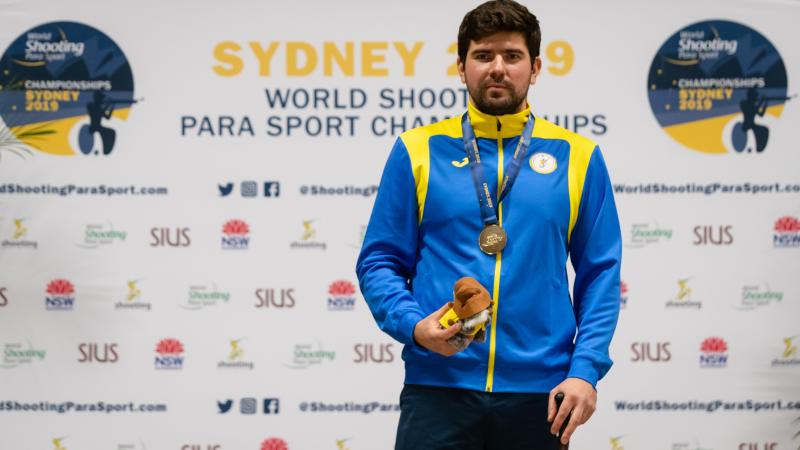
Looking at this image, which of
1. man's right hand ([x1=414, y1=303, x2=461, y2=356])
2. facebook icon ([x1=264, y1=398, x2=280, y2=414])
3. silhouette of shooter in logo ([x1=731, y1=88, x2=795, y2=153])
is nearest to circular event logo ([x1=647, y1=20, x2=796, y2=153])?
silhouette of shooter in logo ([x1=731, y1=88, x2=795, y2=153])

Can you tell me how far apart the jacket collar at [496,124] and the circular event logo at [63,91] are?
287 centimetres

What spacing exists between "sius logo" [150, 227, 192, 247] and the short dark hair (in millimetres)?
2760

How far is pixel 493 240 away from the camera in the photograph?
1.86m

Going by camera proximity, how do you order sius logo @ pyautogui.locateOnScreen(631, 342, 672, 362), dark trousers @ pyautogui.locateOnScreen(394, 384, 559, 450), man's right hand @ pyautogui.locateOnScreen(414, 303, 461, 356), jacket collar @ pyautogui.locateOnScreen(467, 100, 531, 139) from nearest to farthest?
man's right hand @ pyautogui.locateOnScreen(414, 303, 461, 356), dark trousers @ pyautogui.locateOnScreen(394, 384, 559, 450), jacket collar @ pyautogui.locateOnScreen(467, 100, 531, 139), sius logo @ pyautogui.locateOnScreen(631, 342, 672, 362)

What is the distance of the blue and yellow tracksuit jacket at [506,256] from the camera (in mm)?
1859

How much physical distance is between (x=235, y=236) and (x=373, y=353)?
818mm

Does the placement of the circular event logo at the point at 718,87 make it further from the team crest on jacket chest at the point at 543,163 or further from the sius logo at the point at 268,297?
the team crest on jacket chest at the point at 543,163

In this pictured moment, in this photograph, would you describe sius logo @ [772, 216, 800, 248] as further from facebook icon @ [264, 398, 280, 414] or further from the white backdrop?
facebook icon @ [264, 398, 280, 414]

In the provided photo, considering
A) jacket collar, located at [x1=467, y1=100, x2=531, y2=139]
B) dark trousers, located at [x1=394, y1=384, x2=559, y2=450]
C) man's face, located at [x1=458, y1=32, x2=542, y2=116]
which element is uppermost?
man's face, located at [x1=458, y1=32, x2=542, y2=116]

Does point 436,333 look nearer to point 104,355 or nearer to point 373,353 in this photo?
point 373,353

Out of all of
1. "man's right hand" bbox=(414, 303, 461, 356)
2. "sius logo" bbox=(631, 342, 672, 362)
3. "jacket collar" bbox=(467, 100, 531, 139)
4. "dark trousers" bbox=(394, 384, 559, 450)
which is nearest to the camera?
"man's right hand" bbox=(414, 303, 461, 356)

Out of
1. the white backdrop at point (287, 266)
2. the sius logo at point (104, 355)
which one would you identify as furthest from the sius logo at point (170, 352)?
the sius logo at point (104, 355)

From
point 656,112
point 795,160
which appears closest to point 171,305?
point 656,112

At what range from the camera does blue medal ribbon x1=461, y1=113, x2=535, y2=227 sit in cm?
187
